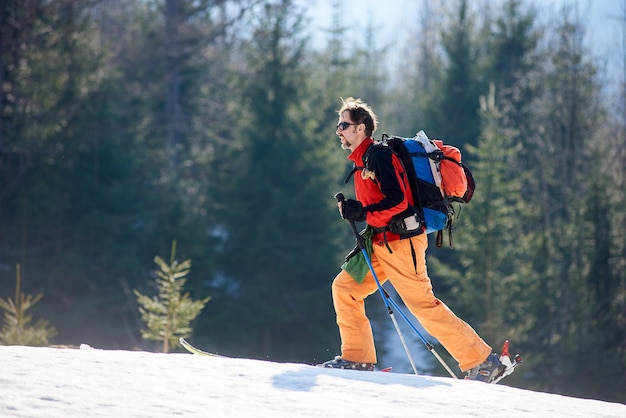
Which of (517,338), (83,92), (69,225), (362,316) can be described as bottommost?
(362,316)

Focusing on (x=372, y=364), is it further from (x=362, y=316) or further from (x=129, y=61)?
(x=129, y=61)

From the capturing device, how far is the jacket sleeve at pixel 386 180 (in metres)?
5.50

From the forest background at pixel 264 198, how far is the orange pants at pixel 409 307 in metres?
13.7

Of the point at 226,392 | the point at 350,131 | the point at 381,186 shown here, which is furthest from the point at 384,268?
the point at 226,392

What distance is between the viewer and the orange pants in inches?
224

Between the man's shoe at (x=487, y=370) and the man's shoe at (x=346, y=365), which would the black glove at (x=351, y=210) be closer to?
the man's shoe at (x=346, y=365)

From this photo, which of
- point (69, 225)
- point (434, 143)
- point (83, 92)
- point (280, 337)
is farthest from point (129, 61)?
point (434, 143)

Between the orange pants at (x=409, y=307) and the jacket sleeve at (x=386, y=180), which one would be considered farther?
the orange pants at (x=409, y=307)

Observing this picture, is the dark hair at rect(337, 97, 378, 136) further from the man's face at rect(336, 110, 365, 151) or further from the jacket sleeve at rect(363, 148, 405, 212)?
the jacket sleeve at rect(363, 148, 405, 212)

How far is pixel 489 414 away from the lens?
14.2ft

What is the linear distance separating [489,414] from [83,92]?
22.5 metres

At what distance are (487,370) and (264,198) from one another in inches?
819

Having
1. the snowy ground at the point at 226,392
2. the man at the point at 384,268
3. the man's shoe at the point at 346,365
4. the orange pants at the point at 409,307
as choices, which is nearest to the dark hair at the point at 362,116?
the man at the point at 384,268

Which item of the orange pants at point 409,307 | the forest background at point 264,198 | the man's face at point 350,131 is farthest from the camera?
the forest background at point 264,198
